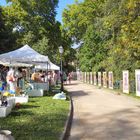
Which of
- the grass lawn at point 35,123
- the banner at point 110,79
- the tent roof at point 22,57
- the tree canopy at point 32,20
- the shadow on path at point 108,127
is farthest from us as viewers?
the tree canopy at point 32,20

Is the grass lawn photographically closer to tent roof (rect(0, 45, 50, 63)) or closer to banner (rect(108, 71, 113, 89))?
tent roof (rect(0, 45, 50, 63))

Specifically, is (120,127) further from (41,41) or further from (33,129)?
(41,41)

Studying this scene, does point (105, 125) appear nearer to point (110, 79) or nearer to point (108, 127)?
point (108, 127)

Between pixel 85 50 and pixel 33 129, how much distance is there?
48.9m

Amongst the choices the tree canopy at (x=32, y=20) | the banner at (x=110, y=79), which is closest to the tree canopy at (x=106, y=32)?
the banner at (x=110, y=79)

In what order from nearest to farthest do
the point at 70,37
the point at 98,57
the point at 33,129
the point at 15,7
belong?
the point at 33,129 → the point at 98,57 → the point at 15,7 → the point at 70,37

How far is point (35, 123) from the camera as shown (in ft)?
43.3

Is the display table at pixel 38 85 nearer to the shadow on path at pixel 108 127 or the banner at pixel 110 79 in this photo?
the shadow on path at pixel 108 127

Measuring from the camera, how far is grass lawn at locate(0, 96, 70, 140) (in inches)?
440

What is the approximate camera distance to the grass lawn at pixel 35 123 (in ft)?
36.7

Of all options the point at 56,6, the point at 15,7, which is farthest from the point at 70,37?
the point at 15,7

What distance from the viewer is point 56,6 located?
232ft

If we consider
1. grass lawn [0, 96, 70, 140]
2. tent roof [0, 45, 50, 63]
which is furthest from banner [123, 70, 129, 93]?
grass lawn [0, 96, 70, 140]

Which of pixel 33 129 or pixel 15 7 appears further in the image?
pixel 15 7
